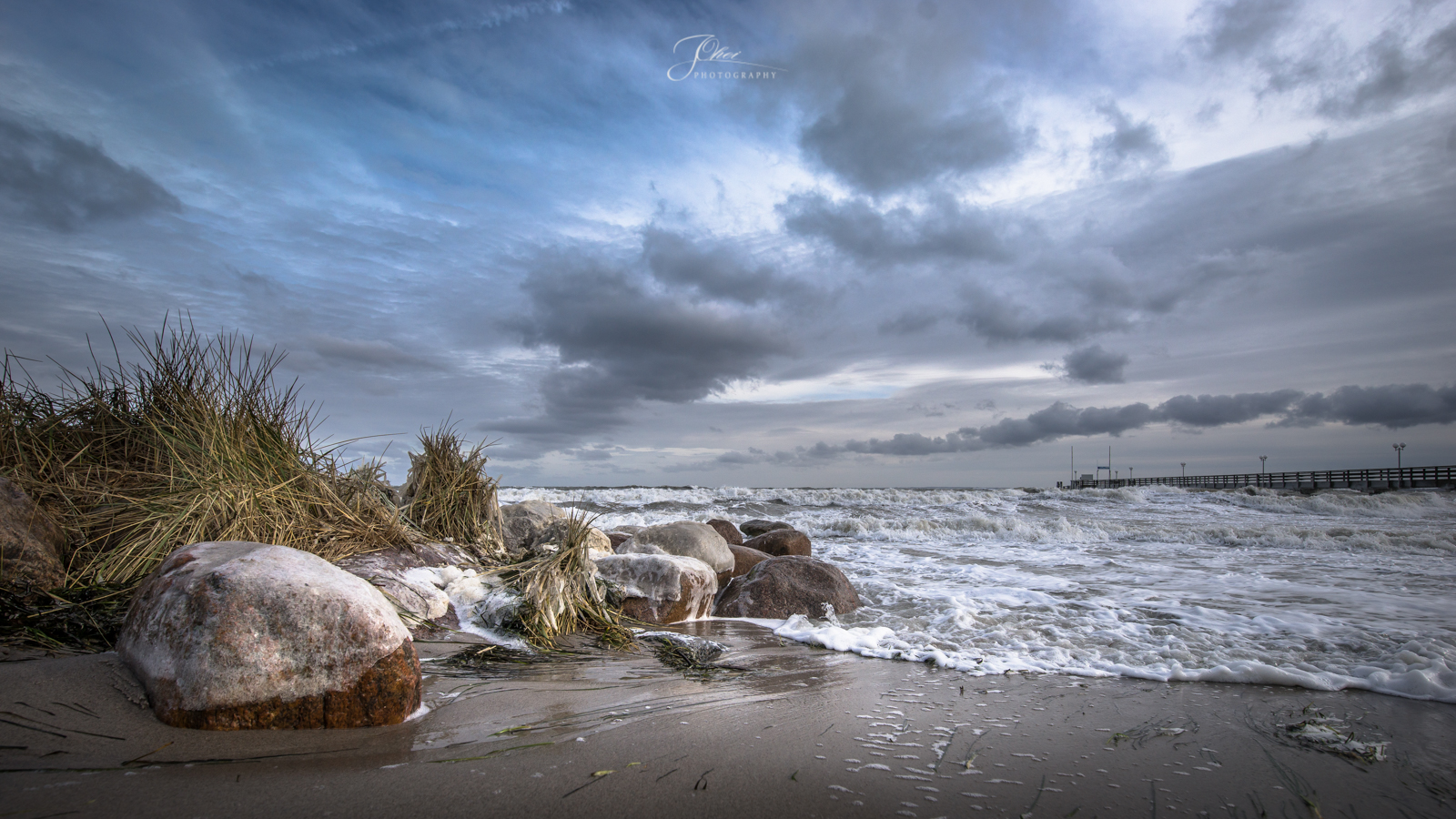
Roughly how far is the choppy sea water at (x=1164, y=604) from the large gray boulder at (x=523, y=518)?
158 centimetres

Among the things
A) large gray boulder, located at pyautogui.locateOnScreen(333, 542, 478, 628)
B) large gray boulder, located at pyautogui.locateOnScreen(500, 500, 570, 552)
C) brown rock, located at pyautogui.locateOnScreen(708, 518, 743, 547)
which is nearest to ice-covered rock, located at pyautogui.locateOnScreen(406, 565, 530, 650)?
large gray boulder, located at pyautogui.locateOnScreen(333, 542, 478, 628)

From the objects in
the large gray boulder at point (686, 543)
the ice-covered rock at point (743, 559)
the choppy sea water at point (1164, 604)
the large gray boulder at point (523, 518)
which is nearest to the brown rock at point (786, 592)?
the choppy sea water at point (1164, 604)

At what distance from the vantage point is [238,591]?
7.64 feet

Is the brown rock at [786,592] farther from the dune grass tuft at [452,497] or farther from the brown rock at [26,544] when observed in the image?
the brown rock at [26,544]

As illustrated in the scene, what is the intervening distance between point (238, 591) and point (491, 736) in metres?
1.08

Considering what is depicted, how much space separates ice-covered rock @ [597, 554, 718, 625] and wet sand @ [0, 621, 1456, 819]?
74.0 inches

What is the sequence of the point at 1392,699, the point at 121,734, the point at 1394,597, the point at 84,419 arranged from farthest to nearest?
the point at 1394,597 < the point at 84,419 < the point at 1392,699 < the point at 121,734

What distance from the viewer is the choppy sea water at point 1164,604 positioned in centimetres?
409

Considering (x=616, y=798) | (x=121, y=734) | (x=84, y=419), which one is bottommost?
(x=616, y=798)

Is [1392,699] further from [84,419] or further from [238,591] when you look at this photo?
[84,419]

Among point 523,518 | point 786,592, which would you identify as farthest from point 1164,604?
point 523,518

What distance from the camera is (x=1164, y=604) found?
6.05m

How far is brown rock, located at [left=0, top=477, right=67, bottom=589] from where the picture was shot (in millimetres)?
3004

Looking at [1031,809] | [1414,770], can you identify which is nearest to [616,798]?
[1031,809]
